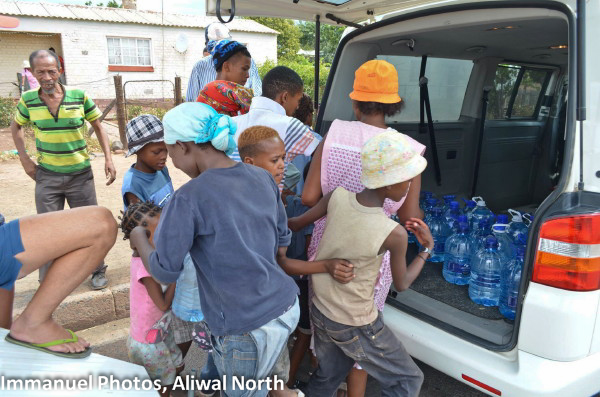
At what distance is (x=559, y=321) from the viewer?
1861 millimetres

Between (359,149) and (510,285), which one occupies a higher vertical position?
(359,149)

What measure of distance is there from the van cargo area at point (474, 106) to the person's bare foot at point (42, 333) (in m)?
1.62

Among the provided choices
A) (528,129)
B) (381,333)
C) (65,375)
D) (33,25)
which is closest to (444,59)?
(528,129)

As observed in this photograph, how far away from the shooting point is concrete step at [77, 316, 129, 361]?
10.5 feet

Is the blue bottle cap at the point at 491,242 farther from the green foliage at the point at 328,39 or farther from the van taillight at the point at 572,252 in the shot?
the green foliage at the point at 328,39

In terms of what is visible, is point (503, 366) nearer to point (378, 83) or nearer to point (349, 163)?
point (349, 163)

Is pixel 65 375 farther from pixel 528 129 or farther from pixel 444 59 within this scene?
pixel 528 129

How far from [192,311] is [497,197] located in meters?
3.98

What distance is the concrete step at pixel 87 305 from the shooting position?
11.5 ft

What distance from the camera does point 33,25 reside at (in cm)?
1886

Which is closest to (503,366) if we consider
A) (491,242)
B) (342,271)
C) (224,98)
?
(342,271)

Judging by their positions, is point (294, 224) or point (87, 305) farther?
point (87, 305)

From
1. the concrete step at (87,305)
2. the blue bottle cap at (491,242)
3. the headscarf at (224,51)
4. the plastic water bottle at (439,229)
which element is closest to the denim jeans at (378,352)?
the blue bottle cap at (491,242)

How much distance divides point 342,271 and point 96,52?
21.1 m
